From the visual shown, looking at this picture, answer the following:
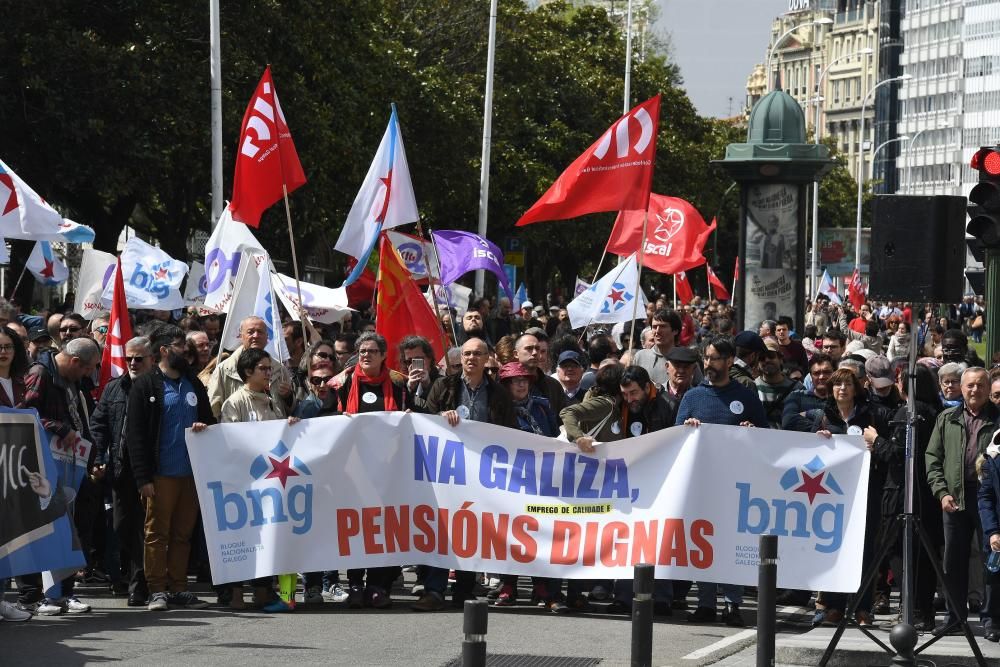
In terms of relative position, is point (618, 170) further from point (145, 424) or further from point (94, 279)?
point (94, 279)

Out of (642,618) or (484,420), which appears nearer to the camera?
(642,618)

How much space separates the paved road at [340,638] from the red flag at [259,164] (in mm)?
4276

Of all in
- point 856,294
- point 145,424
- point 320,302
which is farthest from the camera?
point 856,294

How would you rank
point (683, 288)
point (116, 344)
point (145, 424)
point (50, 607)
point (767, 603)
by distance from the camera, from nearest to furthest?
point (767, 603) → point (50, 607) → point (145, 424) → point (116, 344) → point (683, 288)

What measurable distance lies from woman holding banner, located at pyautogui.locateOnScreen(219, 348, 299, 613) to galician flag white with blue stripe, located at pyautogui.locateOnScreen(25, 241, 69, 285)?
37.0 ft

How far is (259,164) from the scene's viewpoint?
14711 millimetres

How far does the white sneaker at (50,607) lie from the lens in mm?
10828

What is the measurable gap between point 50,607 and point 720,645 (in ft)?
13.1

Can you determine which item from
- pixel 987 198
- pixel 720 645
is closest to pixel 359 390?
pixel 720 645

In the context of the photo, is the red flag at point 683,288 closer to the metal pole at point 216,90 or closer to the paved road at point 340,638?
the metal pole at point 216,90

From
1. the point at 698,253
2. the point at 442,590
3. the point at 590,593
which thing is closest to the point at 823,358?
the point at 590,593

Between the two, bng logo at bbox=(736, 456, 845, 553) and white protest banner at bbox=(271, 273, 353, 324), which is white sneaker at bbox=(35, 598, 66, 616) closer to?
bng logo at bbox=(736, 456, 845, 553)

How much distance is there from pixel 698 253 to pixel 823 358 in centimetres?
988

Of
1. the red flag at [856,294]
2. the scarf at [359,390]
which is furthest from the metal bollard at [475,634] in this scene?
the red flag at [856,294]
